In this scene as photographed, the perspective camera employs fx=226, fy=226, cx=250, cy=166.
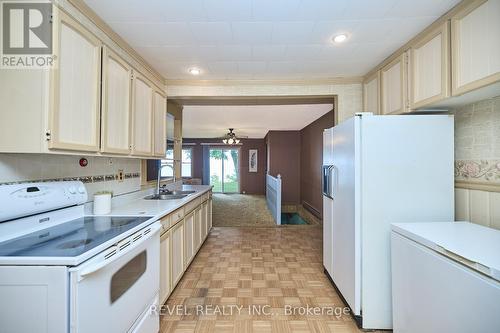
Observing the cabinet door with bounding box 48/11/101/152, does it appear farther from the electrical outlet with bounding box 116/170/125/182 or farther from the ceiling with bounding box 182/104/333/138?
the ceiling with bounding box 182/104/333/138

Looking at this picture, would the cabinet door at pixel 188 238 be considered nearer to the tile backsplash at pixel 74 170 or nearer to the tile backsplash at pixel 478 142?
the tile backsplash at pixel 74 170

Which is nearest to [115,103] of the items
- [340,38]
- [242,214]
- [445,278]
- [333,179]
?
[340,38]

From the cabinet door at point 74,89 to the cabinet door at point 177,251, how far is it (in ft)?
3.47

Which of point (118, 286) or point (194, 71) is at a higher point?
point (194, 71)

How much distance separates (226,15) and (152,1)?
1.69ft

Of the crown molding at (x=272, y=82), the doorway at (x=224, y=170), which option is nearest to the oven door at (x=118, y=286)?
the crown molding at (x=272, y=82)

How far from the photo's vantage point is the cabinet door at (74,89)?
1.27 metres

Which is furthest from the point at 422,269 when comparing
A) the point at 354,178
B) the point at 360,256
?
the point at 354,178

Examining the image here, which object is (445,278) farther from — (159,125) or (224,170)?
(224,170)

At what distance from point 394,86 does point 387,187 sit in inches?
43.6

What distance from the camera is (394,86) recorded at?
2.24 metres

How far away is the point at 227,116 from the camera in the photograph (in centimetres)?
545

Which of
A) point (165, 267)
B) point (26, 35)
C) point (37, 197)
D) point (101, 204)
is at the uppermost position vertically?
point (26, 35)

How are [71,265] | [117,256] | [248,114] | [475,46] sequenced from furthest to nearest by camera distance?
1. [248,114]
2. [475,46]
3. [117,256]
4. [71,265]
